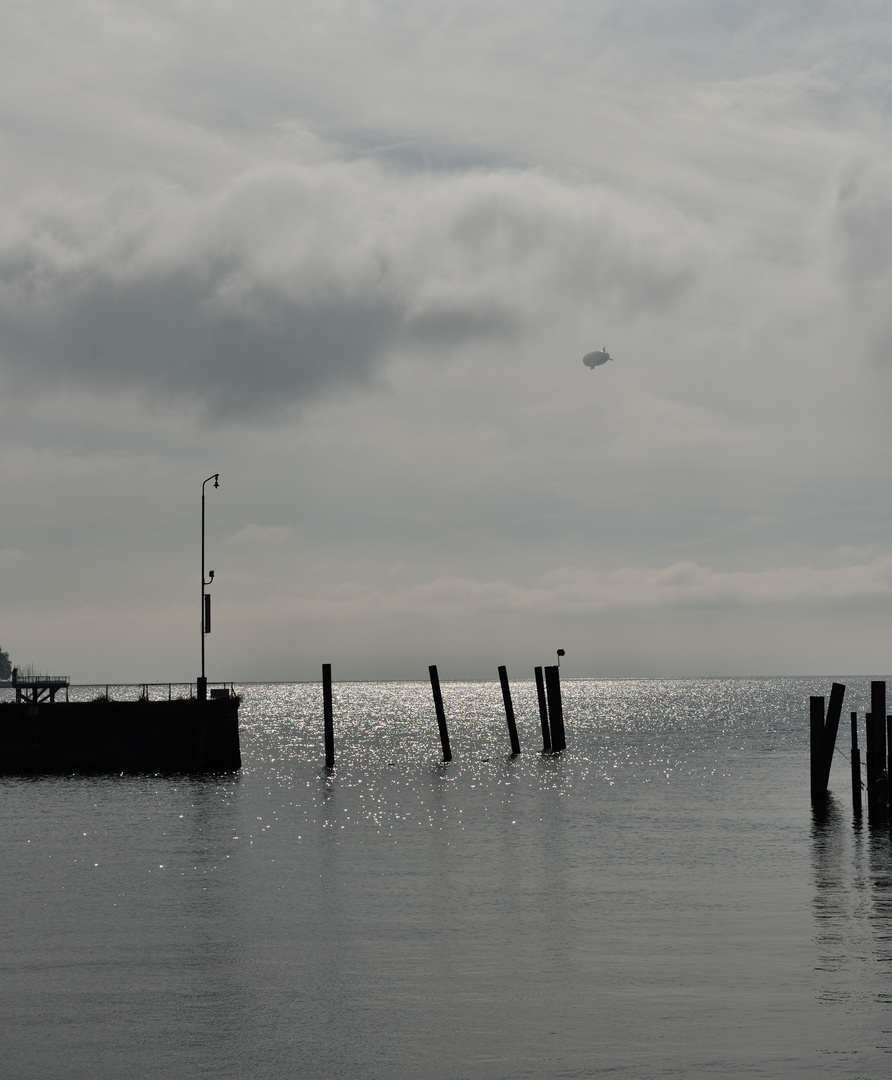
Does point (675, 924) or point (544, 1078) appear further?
point (675, 924)

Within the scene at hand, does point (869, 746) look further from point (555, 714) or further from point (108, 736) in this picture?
point (108, 736)

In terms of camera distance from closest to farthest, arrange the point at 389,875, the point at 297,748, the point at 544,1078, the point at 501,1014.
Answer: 1. the point at 544,1078
2. the point at 501,1014
3. the point at 389,875
4. the point at 297,748

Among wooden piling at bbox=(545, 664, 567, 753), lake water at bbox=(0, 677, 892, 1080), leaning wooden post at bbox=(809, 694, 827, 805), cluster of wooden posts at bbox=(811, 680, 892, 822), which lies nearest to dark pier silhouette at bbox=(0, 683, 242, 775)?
lake water at bbox=(0, 677, 892, 1080)

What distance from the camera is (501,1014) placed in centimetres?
1795

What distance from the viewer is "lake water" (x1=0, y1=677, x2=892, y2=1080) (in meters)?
16.2

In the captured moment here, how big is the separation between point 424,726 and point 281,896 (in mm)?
116642

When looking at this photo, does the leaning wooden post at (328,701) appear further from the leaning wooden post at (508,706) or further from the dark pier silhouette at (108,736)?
the leaning wooden post at (508,706)

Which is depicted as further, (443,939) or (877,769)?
(877,769)

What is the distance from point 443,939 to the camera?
76.5ft

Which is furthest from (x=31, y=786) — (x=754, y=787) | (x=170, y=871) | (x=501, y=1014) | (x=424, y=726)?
(x=424, y=726)

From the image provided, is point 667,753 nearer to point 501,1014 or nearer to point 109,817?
point 109,817

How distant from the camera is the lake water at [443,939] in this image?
16250mm

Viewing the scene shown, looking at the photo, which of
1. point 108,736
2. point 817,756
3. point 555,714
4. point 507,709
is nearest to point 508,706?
point 507,709

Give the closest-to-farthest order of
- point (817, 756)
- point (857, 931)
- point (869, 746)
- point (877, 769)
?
point (857, 931) < point (869, 746) < point (877, 769) < point (817, 756)
